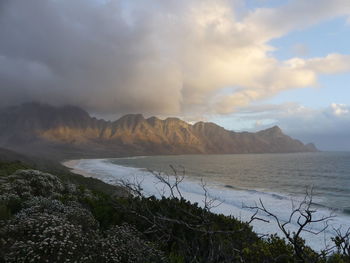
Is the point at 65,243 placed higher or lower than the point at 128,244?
higher

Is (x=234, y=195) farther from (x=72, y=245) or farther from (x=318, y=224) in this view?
(x=72, y=245)

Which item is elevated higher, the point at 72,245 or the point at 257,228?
the point at 72,245

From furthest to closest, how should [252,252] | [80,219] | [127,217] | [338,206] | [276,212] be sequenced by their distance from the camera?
1. [338,206]
2. [276,212]
3. [127,217]
4. [80,219]
5. [252,252]

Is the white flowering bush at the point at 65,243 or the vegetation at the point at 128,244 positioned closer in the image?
the vegetation at the point at 128,244

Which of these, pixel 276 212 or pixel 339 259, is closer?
pixel 339 259

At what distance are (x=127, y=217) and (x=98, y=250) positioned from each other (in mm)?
3986

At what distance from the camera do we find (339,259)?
584cm

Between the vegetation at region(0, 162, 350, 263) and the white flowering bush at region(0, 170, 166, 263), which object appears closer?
the vegetation at region(0, 162, 350, 263)

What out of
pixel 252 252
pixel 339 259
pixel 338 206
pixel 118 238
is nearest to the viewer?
pixel 339 259

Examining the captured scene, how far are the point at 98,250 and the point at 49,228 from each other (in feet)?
4.30

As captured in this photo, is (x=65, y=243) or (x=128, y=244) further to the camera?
(x=128, y=244)

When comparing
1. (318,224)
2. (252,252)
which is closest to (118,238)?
(252,252)

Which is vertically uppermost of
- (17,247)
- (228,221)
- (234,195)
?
(17,247)

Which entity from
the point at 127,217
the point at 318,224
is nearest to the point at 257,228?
the point at 318,224
